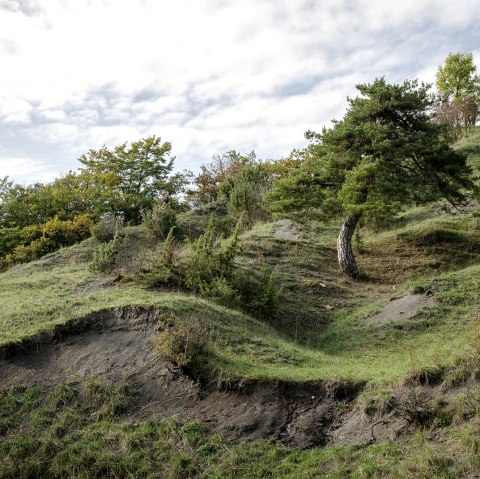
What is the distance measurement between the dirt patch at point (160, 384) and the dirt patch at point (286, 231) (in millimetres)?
9704

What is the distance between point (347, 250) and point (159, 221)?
26.3 feet

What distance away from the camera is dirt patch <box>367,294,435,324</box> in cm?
1106

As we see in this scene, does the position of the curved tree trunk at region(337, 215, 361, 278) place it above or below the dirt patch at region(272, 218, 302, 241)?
below

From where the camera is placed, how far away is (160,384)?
775 centimetres

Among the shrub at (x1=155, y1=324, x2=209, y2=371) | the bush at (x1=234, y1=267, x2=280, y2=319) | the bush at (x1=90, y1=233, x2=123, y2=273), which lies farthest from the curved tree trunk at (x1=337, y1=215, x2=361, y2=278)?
the shrub at (x1=155, y1=324, x2=209, y2=371)

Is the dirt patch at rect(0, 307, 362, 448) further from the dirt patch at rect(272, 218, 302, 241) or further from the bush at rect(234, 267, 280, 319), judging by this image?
the dirt patch at rect(272, 218, 302, 241)

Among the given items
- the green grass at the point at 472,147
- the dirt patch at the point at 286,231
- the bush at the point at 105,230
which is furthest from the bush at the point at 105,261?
the green grass at the point at 472,147

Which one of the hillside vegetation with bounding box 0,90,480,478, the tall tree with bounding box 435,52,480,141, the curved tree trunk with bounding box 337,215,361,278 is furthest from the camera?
the tall tree with bounding box 435,52,480,141

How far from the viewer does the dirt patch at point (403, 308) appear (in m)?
11.1

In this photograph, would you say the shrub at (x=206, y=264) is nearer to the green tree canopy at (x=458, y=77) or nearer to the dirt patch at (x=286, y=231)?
the dirt patch at (x=286, y=231)

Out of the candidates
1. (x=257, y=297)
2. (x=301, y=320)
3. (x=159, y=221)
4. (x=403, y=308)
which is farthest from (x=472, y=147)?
(x=257, y=297)

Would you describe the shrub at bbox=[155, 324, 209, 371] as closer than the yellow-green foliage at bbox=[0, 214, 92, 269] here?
Yes

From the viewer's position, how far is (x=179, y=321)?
870cm

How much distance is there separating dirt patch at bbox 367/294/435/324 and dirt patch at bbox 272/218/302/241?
663cm
